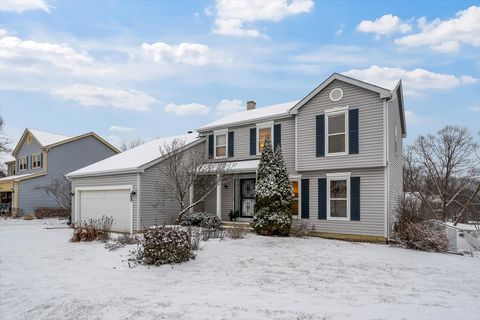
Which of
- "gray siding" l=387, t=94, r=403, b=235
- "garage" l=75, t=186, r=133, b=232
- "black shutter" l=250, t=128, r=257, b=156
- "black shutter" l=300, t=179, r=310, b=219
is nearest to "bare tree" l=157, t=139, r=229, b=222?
"black shutter" l=250, t=128, r=257, b=156

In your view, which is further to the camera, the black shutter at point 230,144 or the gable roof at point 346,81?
the black shutter at point 230,144

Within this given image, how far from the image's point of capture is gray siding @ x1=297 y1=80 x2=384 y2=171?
1360cm

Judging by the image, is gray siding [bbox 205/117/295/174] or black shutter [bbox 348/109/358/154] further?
gray siding [bbox 205/117/295/174]

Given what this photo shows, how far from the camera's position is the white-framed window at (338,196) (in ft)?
47.0

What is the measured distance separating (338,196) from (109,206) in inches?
447

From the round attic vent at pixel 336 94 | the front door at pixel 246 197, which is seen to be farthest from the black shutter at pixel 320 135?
the front door at pixel 246 197

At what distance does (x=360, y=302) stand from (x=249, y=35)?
1411cm

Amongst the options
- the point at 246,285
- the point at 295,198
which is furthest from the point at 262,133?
the point at 246,285

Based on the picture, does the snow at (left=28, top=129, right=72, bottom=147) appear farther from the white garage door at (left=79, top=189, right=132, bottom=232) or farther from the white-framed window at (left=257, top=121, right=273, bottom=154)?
the white-framed window at (left=257, top=121, right=273, bottom=154)

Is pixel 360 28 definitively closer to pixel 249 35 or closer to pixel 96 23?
pixel 249 35

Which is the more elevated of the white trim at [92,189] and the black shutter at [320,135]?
the black shutter at [320,135]

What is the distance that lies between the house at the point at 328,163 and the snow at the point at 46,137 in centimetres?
1350

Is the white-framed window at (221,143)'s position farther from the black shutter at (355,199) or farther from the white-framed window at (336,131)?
the black shutter at (355,199)

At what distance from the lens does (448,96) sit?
18.9 m
